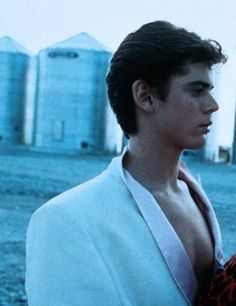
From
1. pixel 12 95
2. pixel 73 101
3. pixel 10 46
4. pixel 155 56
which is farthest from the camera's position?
pixel 10 46

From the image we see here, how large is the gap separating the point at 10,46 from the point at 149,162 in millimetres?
32495

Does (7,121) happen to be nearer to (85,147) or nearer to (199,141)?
(85,147)

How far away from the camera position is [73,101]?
2839cm

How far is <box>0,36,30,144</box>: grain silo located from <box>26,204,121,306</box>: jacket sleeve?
29.6 meters

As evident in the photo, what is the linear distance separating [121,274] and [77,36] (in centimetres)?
2954

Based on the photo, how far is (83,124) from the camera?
2817 centimetres

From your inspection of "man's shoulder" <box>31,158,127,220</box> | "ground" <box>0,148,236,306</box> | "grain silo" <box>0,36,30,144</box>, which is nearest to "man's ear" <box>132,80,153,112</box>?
"man's shoulder" <box>31,158,127,220</box>

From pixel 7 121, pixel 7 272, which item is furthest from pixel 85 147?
pixel 7 272

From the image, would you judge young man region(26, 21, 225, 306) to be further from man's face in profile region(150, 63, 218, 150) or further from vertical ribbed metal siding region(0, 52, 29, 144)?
vertical ribbed metal siding region(0, 52, 29, 144)

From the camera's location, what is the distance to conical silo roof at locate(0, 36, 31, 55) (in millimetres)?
32469

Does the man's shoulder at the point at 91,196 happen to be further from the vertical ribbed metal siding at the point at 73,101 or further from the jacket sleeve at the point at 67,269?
→ the vertical ribbed metal siding at the point at 73,101

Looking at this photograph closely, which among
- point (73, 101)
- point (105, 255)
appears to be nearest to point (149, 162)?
point (105, 255)

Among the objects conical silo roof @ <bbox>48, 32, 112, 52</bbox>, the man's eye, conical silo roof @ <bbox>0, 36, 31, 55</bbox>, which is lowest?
conical silo roof @ <bbox>0, 36, 31, 55</bbox>

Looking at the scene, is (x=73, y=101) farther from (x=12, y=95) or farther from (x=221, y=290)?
(x=221, y=290)
